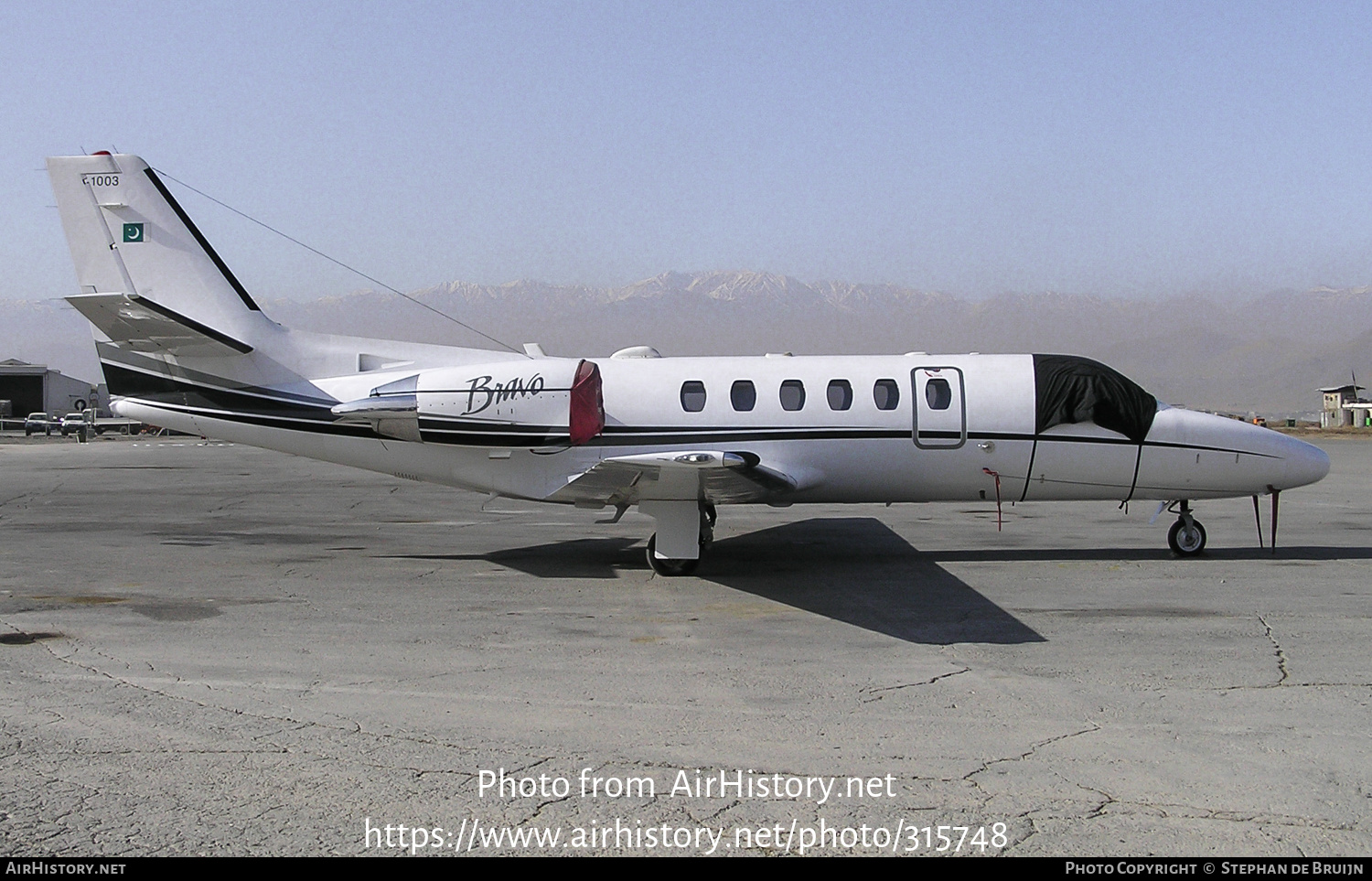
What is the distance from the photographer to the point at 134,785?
18.8 feet

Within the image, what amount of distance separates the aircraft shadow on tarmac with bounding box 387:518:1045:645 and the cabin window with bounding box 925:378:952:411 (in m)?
2.09

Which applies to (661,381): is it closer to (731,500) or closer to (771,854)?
(731,500)

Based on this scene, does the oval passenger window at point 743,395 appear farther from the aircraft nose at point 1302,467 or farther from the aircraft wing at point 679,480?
the aircraft nose at point 1302,467

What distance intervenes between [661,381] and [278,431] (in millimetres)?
5195

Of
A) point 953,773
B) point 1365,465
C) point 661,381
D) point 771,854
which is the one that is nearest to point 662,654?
point 953,773

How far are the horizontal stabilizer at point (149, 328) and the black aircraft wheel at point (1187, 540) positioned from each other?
12.7 metres

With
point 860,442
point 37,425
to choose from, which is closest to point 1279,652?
point 860,442

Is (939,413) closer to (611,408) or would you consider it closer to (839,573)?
(839,573)

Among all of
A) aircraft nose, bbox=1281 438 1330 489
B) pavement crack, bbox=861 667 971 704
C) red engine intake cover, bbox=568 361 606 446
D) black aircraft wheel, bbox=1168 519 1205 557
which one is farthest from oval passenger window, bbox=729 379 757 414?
aircraft nose, bbox=1281 438 1330 489

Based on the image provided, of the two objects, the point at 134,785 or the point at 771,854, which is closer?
the point at 771,854

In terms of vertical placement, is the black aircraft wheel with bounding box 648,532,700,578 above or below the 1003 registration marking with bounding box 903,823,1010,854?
above

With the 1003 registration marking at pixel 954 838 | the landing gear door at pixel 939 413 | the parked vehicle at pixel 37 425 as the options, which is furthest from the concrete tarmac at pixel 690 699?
the parked vehicle at pixel 37 425

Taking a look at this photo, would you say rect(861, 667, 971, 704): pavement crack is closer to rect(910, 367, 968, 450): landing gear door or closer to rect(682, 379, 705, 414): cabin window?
rect(910, 367, 968, 450): landing gear door

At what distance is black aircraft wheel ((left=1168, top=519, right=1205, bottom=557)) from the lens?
14180 mm
